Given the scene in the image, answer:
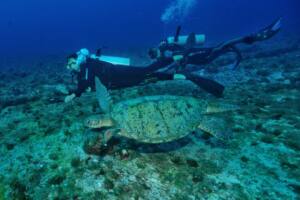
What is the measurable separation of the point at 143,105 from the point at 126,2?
7329 inches

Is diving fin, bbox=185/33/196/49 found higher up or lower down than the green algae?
higher up

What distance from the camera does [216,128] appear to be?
5148 mm

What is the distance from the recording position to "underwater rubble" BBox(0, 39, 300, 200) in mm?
4238

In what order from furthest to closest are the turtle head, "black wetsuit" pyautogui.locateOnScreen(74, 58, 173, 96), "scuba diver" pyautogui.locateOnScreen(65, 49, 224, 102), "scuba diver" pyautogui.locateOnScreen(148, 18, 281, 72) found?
"scuba diver" pyautogui.locateOnScreen(148, 18, 281, 72)
"black wetsuit" pyautogui.locateOnScreen(74, 58, 173, 96)
"scuba diver" pyautogui.locateOnScreen(65, 49, 224, 102)
the turtle head

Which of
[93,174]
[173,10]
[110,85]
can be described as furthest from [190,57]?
[173,10]

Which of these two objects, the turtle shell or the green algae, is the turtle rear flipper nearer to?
the turtle shell

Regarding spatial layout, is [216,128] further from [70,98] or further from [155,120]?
[70,98]

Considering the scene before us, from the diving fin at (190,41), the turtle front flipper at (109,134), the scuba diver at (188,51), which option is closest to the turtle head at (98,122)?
the turtle front flipper at (109,134)

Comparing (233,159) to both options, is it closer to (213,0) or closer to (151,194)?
(151,194)

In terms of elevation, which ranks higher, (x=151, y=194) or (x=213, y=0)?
(x=213, y=0)

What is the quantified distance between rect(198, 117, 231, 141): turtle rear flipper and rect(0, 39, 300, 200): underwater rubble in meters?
0.24

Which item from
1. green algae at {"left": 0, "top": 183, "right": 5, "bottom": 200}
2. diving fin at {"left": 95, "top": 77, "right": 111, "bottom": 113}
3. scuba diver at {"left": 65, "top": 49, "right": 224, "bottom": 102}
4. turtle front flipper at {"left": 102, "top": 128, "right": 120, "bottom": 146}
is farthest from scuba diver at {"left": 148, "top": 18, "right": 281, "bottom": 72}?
green algae at {"left": 0, "top": 183, "right": 5, "bottom": 200}

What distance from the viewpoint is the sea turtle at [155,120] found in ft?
15.8

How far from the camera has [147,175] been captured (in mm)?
4605
